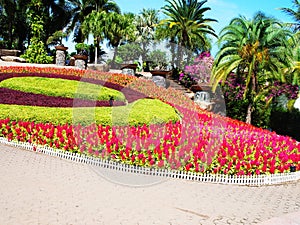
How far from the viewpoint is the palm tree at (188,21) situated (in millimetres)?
23406

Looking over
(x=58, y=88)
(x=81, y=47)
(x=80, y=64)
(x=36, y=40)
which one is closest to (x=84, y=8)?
(x=81, y=47)

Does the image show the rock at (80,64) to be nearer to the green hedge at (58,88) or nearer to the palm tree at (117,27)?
the green hedge at (58,88)

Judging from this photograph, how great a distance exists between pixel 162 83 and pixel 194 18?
689 centimetres

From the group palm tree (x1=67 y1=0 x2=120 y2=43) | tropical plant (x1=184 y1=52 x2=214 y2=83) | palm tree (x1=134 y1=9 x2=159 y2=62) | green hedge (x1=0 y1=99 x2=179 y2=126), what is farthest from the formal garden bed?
palm tree (x1=134 y1=9 x2=159 y2=62)

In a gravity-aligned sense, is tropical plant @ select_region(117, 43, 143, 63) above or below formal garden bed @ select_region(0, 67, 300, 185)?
above

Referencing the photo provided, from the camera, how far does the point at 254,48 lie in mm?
14078

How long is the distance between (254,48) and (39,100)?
27.5 feet

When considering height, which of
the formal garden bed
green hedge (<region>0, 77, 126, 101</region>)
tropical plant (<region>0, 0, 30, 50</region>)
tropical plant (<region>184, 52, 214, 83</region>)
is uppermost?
tropical plant (<region>0, 0, 30, 50</region>)

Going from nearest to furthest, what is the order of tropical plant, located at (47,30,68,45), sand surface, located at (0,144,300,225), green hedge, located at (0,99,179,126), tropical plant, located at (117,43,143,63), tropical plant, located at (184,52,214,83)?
sand surface, located at (0,144,300,225) → green hedge, located at (0,99,179,126) → tropical plant, located at (184,52,214,83) → tropical plant, located at (47,30,68,45) → tropical plant, located at (117,43,143,63)

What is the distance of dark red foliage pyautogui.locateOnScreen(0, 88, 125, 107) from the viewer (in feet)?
38.4

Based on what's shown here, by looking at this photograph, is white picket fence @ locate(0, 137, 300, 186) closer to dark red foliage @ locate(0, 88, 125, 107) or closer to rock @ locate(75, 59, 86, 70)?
dark red foliage @ locate(0, 88, 125, 107)

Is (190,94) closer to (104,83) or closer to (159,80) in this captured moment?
(159,80)

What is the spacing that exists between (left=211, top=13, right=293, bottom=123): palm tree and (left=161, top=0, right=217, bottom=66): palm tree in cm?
855

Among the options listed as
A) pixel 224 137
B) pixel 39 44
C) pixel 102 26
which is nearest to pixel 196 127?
pixel 224 137
